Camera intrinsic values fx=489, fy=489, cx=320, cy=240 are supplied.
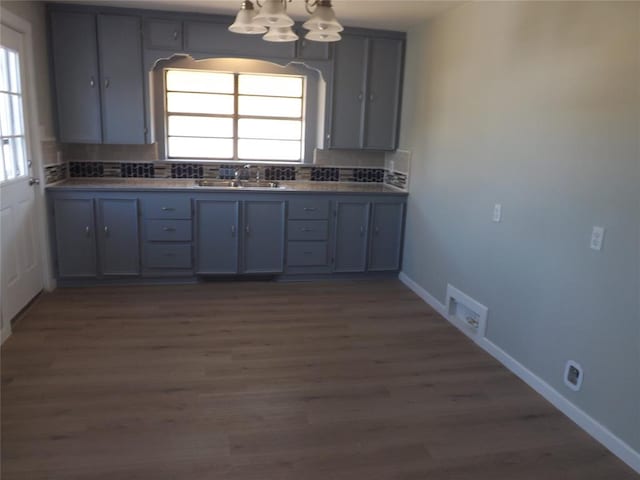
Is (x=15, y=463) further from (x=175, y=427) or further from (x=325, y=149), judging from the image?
(x=325, y=149)

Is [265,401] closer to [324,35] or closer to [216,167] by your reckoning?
[324,35]

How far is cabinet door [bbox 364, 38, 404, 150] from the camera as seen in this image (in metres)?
4.60

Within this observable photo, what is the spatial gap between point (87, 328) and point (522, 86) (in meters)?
3.28

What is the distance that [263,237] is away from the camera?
4.50 m

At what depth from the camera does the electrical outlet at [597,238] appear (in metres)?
2.37

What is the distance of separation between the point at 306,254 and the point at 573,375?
258 cm

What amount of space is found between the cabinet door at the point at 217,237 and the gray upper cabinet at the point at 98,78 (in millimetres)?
895

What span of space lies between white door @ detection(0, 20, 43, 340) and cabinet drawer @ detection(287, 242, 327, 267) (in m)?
2.12

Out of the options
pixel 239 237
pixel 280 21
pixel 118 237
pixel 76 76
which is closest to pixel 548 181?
pixel 280 21

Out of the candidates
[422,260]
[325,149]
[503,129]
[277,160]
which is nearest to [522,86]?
[503,129]

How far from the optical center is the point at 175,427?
237 cm

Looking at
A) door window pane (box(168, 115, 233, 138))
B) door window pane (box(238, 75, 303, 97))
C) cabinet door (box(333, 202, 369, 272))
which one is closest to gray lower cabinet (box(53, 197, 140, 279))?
door window pane (box(168, 115, 233, 138))

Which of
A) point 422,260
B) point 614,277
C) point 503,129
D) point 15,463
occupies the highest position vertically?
point 503,129

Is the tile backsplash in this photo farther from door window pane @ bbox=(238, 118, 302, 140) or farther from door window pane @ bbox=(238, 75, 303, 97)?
door window pane @ bbox=(238, 75, 303, 97)
